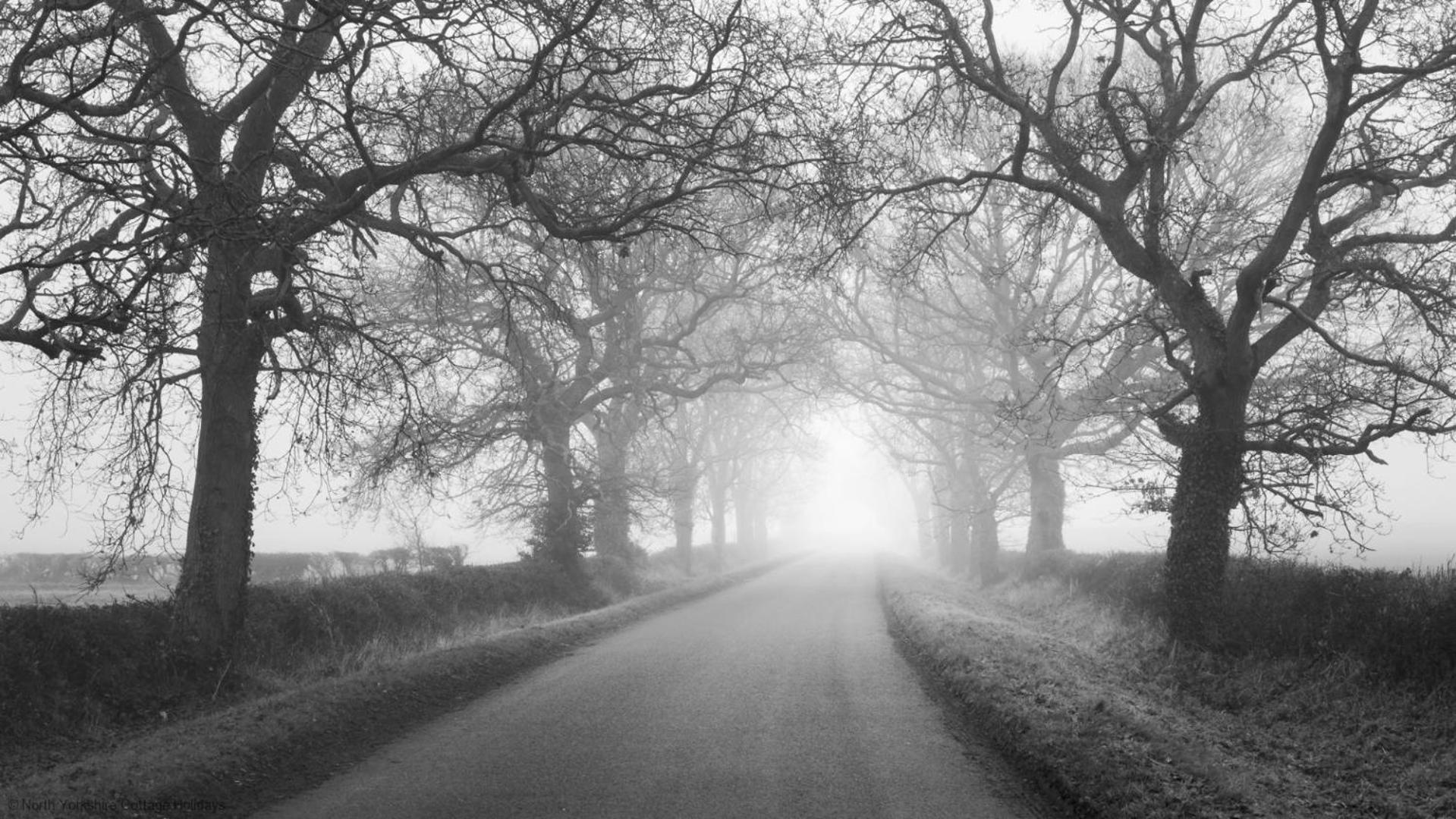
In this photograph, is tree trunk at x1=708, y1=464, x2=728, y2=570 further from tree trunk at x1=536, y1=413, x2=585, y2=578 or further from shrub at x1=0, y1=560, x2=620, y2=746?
shrub at x1=0, y1=560, x2=620, y2=746

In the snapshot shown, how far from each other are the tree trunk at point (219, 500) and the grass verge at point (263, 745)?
1336 mm

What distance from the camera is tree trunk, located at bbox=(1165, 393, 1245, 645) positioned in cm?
1099

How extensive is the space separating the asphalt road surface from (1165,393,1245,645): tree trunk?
3.65 meters

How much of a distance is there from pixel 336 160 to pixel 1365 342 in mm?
18457

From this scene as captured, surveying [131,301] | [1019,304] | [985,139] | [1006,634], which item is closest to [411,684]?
[131,301]

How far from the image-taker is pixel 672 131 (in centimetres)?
963

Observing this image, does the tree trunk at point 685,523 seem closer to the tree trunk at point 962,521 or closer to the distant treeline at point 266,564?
the distant treeline at point 266,564

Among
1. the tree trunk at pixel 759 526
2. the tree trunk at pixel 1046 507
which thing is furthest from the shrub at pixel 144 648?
the tree trunk at pixel 759 526

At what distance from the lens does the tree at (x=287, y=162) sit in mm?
6770

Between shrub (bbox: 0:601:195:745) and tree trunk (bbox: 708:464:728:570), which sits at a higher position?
tree trunk (bbox: 708:464:728:570)

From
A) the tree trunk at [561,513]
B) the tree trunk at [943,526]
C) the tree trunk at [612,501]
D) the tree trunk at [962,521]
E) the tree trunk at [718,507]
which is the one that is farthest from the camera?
the tree trunk at [718,507]

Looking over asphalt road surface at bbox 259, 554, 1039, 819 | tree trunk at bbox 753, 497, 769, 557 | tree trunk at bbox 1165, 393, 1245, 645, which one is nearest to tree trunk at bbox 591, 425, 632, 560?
asphalt road surface at bbox 259, 554, 1039, 819

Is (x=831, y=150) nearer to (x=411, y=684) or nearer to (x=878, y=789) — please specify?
(x=878, y=789)

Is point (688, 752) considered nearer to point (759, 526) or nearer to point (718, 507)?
point (718, 507)
